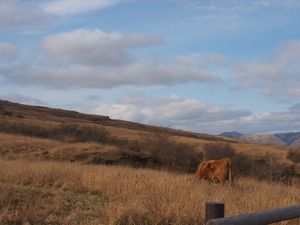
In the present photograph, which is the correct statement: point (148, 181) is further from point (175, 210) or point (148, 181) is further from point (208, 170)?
point (208, 170)

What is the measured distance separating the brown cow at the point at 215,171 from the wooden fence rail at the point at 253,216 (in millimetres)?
9180

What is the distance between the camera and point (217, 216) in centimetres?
562

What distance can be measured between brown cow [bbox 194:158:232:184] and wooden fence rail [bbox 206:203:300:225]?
9.18 metres

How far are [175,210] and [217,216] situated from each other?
9.75 ft

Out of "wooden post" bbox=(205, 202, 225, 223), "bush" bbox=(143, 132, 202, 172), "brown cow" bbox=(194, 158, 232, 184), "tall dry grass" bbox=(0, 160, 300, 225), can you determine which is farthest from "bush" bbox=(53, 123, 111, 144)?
"wooden post" bbox=(205, 202, 225, 223)

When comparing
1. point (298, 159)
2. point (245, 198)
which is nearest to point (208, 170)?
point (245, 198)

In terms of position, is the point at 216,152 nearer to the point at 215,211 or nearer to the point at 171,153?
the point at 171,153

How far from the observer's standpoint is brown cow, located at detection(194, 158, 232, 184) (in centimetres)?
1588

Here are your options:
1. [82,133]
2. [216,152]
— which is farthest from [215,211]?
[82,133]

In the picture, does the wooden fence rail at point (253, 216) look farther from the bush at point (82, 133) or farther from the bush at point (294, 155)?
the bush at point (294, 155)

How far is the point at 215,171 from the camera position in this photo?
16312 millimetres

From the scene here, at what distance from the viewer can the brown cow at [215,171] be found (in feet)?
52.1

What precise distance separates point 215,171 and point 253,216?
1097cm

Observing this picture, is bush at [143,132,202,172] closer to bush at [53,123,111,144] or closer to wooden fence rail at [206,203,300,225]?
bush at [53,123,111,144]
